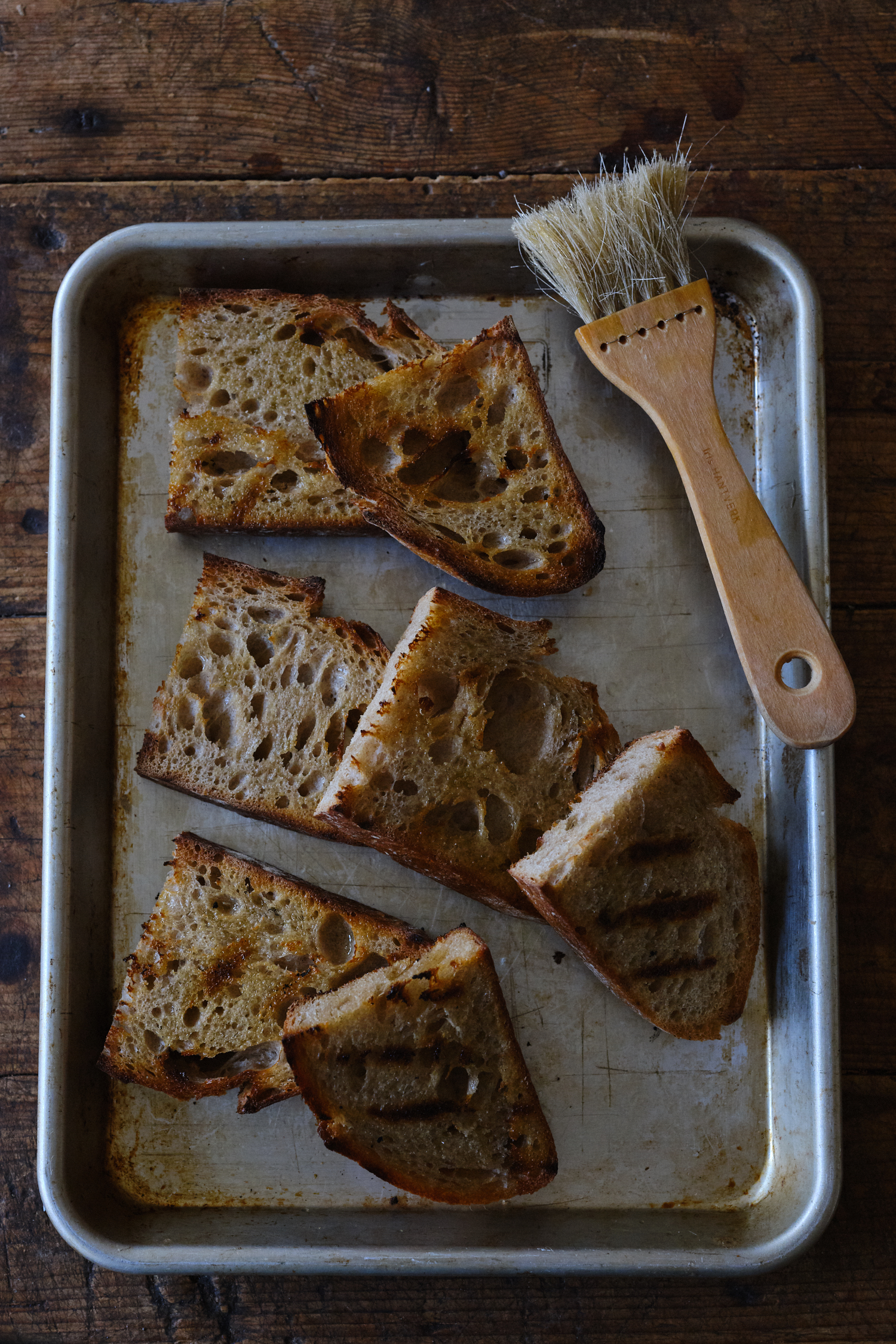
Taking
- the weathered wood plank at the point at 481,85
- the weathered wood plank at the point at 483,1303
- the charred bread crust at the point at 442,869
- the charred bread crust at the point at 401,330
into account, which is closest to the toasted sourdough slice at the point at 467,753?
the charred bread crust at the point at 442,869

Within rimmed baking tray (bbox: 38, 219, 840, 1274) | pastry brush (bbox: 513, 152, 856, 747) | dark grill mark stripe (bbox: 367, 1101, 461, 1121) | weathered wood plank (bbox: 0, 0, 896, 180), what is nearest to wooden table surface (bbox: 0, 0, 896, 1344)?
weathered wood plank (bbox: 0, 0, 896, 180)

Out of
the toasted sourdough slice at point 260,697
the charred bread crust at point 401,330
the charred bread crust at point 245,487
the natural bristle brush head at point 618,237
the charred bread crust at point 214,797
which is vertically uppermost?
the natural bristle brush head at point 618,237

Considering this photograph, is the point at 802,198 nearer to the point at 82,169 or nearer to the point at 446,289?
the point at 446,289

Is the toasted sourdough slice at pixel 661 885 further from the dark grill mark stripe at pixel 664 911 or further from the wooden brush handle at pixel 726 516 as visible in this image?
the wooden brush handle at pixel 726 516

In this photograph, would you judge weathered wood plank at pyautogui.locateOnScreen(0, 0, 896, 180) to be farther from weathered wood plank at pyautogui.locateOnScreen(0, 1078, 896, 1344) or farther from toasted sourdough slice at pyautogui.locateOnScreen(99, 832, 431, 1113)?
weathered wood plank at pyautogui.locateOnScreen(0, 1078, 896, 1344)

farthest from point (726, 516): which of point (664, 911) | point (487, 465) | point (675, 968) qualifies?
point (675, 968)

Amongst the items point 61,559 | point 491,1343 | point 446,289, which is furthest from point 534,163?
point 491,1343
